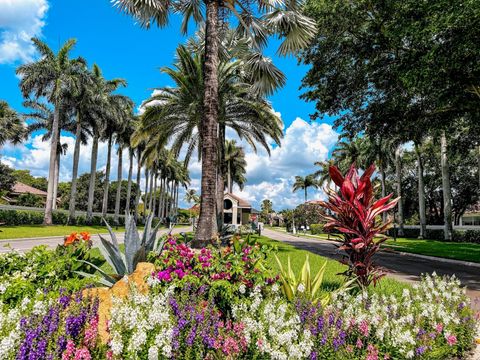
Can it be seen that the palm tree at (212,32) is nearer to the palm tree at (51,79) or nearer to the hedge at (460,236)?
the palm tree at (51,79)

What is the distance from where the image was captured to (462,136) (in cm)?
1944

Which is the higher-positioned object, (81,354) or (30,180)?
(30,180)

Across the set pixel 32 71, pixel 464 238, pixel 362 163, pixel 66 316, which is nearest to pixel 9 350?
pixel 66 316

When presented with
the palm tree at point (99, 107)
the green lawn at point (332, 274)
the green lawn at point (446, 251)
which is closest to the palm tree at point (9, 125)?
the palm tree at point (99, 107)

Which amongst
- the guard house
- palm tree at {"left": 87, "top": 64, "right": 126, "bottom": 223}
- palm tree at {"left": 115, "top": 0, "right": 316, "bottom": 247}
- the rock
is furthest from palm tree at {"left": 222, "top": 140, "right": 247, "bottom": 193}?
the rock

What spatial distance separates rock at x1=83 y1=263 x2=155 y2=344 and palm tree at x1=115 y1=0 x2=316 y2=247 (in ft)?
21.0

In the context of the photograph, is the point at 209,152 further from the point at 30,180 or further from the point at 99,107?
the point at 30,180

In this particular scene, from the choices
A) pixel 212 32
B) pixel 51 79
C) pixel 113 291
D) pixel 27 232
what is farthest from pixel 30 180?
pixel 113 291

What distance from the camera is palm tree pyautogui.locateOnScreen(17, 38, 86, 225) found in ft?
107

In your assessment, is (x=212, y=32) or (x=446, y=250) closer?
(x=212, y=32)

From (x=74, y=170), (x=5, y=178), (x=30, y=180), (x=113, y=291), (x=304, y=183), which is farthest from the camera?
(x=304, y=183)

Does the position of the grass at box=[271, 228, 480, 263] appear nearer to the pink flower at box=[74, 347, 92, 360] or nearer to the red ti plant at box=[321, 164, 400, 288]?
the red ti plant at box=[321, 164, 400, 288]

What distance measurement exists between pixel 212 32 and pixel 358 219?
30.2 ft

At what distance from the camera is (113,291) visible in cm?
435
